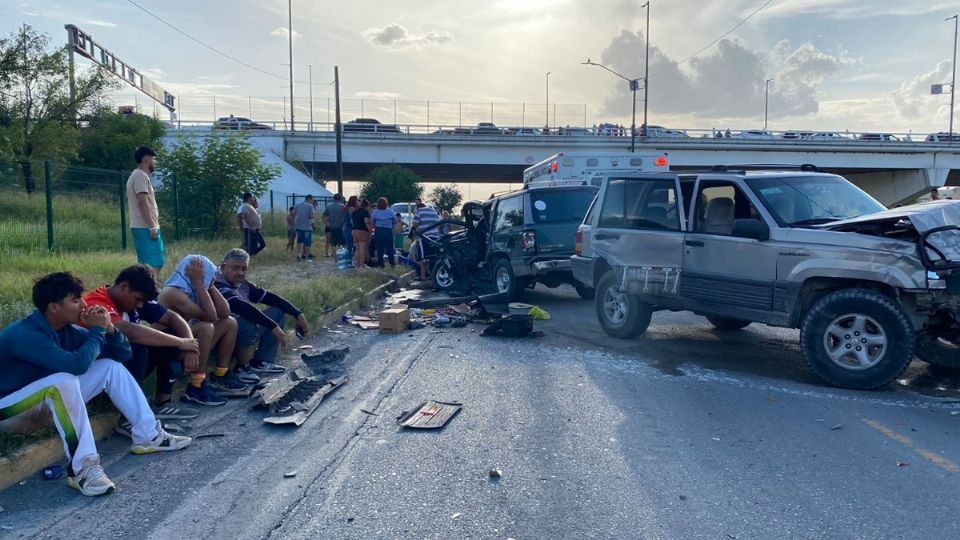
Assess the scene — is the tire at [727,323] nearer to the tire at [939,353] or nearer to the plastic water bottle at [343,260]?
the tire at [939,353]

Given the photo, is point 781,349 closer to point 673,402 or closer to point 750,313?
point 750,313

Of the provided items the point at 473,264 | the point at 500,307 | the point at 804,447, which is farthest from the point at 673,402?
the point at 473,264

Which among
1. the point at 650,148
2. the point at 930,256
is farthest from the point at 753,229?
the point at 650,148

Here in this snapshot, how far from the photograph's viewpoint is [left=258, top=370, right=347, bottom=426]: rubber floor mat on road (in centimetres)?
605

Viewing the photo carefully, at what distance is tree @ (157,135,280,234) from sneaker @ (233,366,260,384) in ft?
50.2

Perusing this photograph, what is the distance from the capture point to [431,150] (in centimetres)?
5225

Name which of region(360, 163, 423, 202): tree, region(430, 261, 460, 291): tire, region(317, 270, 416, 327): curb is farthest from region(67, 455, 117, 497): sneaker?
region(360, 163, 423, 202): tree

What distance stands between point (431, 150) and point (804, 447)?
48210mm

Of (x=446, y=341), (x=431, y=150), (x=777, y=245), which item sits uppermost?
(x=431, y=150)

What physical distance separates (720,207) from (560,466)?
457cm

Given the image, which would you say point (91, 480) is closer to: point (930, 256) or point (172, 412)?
point (172, 412)

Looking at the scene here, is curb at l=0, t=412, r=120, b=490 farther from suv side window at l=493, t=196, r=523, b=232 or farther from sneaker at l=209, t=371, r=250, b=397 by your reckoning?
suv side window at l=493, t=196, r=523, b=232

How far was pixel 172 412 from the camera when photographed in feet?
19.6

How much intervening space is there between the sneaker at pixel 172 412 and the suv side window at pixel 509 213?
7.83 meters
